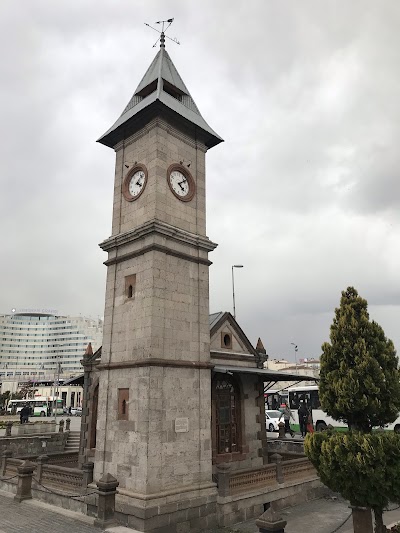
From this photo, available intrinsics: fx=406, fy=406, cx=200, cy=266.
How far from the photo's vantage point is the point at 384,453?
29.9 ft

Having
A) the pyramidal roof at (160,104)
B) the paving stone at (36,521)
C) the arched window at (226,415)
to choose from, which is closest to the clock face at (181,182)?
the pyramidal roof at (160,104)

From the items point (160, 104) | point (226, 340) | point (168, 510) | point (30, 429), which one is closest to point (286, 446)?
point (226, 340)

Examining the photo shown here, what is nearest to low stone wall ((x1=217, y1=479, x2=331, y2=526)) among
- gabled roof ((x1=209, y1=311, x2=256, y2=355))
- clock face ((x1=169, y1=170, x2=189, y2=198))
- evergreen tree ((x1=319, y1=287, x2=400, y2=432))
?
evergreen tree ((x1=319, y1=287, x2=400, y2=432))

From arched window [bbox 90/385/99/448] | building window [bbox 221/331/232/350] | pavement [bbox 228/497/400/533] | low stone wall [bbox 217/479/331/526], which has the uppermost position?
building window [bbox 221/331/232/350]

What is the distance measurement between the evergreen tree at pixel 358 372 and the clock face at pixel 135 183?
8.72m

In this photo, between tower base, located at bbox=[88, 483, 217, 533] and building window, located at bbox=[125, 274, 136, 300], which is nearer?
tower base, located at bbox=[88, 483, 217, 533]

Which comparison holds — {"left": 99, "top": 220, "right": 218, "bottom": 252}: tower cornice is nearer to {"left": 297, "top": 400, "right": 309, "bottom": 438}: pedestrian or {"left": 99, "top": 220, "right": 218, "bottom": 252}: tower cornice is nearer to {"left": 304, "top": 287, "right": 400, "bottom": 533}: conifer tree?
{"left": 304, "top": 287, "right": 400, "bottom": 533}: conifer tree

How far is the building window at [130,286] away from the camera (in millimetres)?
14531

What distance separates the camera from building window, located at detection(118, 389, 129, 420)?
1326 cm

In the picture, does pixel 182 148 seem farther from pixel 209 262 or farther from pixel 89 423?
pixel 89 423

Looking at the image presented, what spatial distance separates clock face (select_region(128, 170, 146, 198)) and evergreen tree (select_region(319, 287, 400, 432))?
875 cm

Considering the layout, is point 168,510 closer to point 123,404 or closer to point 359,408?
point 123,404

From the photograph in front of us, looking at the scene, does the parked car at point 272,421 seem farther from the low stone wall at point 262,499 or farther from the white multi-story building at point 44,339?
the white multi-story building at point 44,339

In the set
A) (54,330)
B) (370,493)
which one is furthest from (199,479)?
(54,330)
